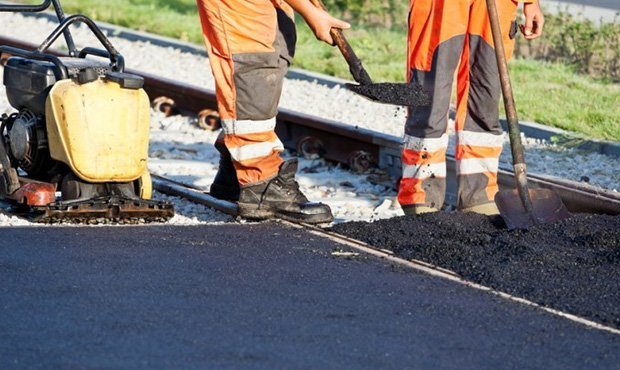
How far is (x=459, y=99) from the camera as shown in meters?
7.90

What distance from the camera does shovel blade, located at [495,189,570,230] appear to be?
7262 millimetres

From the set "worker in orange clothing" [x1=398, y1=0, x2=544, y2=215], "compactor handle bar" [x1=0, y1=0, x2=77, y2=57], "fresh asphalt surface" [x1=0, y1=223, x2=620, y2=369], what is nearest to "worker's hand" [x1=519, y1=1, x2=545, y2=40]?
"worker in orange clothing" [x1=398, y1=0, x2=544, y2=215]

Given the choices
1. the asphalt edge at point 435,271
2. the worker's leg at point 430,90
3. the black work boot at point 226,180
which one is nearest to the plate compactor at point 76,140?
the black work boot at point 226,180

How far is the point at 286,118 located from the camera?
1014 centimetres

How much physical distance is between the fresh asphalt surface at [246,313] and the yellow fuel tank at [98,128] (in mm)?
491

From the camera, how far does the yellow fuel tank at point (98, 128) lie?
7.25 m

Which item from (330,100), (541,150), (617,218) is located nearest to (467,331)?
(617,218)

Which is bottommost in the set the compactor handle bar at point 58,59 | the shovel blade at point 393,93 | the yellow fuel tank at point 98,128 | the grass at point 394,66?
the grass at point 394,66

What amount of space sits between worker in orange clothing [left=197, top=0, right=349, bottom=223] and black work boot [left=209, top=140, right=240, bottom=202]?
0.19 metres

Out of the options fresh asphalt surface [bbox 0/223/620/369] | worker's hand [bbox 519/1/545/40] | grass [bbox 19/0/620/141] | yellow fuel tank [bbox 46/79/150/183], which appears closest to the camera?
fresh asphalt surface [bbox 0/223/620/369]

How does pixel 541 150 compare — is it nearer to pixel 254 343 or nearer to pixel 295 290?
pixel 295 290

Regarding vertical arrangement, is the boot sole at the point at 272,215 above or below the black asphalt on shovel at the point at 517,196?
below

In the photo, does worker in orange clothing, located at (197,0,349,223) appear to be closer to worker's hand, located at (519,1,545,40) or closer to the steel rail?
worker's hand, located at (519,1,545,40)

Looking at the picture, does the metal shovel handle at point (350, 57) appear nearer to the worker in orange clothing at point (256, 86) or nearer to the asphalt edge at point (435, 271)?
the worker in orange clothing at point (256, 86)
